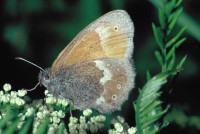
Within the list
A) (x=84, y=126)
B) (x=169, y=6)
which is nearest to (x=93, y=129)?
(x=84, y=126)

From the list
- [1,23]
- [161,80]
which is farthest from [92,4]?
[161,80]

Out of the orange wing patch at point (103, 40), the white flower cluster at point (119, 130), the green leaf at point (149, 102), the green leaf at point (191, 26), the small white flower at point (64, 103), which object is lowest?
the white flower cluster at point (119, 130)

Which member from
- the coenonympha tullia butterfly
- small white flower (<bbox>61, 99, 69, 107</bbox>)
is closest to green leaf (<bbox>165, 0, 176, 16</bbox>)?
small white flower (<bbox>61, 99, 69, 107</bbox>)

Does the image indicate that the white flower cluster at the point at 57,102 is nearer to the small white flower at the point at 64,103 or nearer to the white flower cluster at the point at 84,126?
the small white flower at the point at 64,103

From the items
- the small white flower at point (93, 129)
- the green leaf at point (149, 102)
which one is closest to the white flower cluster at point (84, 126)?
the small white flower at point (93, 129)

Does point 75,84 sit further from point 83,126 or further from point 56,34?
point 56,34

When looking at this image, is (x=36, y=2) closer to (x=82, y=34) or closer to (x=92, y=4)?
(x=92, y=4)
